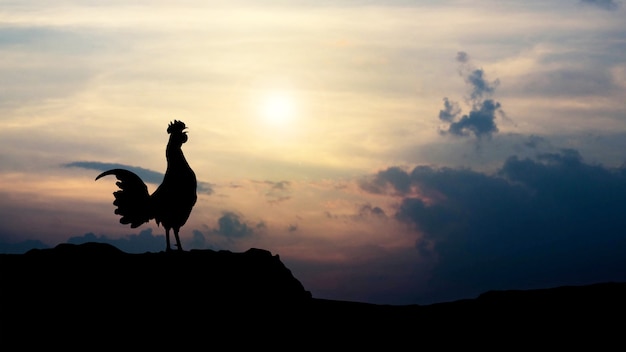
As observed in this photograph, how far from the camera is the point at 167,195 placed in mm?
24234

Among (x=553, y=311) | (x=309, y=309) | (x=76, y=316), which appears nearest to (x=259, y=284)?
(x=309, y=309)

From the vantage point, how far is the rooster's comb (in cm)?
2473

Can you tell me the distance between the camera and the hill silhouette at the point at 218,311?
22.3 m

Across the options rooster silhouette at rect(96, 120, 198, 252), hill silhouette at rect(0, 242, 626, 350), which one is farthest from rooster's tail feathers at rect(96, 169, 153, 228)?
hill silhouette at rect(0, 242, 626, 350)

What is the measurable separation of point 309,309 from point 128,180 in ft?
20.3

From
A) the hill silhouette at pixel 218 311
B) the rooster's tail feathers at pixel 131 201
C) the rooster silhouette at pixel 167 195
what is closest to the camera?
the hill silhouette at pixel 218 311

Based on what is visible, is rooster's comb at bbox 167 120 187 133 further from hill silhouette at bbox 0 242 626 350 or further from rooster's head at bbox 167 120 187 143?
hill silhouette at bbox 0 242 626 350

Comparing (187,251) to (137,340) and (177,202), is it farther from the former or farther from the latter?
(137,340)

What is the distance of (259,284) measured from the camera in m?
24.4

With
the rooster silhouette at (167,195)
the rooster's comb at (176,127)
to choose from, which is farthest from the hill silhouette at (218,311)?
the rooster's comb at (176,127)

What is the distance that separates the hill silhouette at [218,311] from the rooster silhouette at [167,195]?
982 mm

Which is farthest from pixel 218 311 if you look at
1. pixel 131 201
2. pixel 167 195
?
pixel 131 201

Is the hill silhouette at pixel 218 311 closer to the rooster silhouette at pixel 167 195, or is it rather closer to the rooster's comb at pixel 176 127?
the rooster silhouette at pixel 167 195

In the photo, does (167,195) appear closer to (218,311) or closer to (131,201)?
(131,201)
